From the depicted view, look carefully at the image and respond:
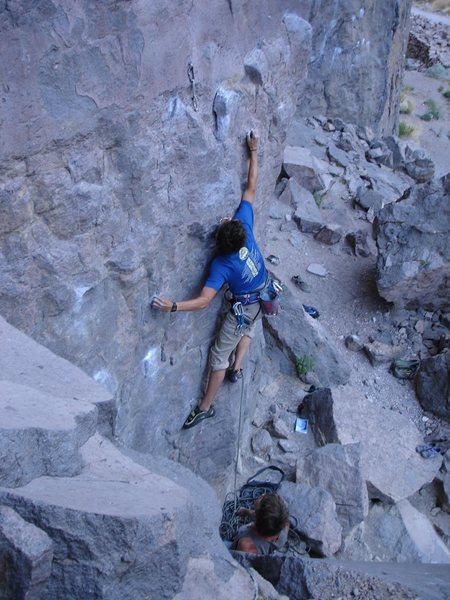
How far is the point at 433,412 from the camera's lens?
20.5 ft

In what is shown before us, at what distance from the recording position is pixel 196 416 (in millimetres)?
4750

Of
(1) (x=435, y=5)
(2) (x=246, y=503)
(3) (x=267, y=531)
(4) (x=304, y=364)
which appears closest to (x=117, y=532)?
(3) (x=267, y=531)

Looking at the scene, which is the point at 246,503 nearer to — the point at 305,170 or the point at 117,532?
the point at 117,532

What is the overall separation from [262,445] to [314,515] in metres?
1.09

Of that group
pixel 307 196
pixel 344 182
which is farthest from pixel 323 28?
pixel 307 196

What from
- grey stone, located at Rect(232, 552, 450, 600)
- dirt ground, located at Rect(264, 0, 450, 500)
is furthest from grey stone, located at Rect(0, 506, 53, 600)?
dirt ground, located at Rect(264, 0, 450, 500)

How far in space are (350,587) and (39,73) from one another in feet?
7.91

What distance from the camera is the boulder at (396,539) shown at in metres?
4.90

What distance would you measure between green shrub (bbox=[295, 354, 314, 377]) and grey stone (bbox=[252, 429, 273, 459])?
0.80 m

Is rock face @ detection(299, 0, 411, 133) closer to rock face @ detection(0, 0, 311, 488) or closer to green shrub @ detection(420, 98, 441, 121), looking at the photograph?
green shrub @ detection(420, 98, 441, 121)

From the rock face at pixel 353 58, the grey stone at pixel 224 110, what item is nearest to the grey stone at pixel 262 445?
the grey stone at pixel 224 110

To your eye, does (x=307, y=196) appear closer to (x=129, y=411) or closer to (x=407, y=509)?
(x=407, y=509)

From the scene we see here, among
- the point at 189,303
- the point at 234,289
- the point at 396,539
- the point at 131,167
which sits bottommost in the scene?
the point at 396,539

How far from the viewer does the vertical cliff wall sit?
9.02 feet
